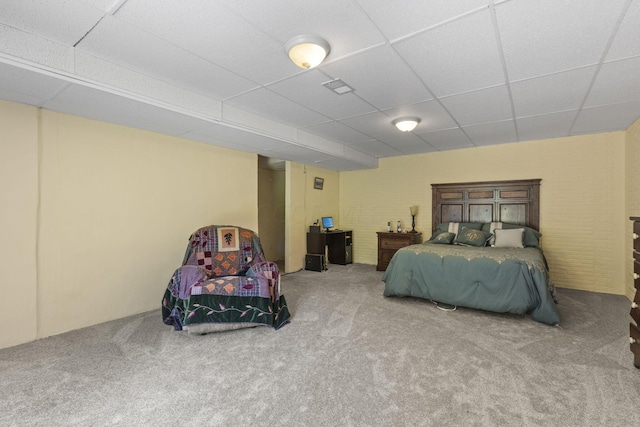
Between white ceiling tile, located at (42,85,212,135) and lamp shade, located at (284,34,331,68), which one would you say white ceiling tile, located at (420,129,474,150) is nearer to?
lamp shade, located at (284,34,331,68)

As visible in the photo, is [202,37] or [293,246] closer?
[202,37]

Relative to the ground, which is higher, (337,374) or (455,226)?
(455,226)

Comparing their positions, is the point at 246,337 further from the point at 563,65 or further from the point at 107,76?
the point at 563,65

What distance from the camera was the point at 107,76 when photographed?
233 centimetres

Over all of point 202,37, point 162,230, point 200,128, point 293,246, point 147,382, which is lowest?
point 147,382

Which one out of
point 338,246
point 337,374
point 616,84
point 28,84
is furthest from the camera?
point 338,246

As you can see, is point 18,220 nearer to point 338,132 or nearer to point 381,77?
point 381,77

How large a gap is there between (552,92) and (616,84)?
1.54 feet

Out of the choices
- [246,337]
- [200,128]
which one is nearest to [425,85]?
[200,128]

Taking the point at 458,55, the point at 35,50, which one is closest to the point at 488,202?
the point at 458,55

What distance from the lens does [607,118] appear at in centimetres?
Result: 364

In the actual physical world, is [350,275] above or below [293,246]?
below

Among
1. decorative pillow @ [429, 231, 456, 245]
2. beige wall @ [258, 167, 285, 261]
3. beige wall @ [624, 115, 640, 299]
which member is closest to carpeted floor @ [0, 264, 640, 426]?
beige wall @ [624, 115, 640, 299]

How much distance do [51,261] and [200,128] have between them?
197 centimetres
